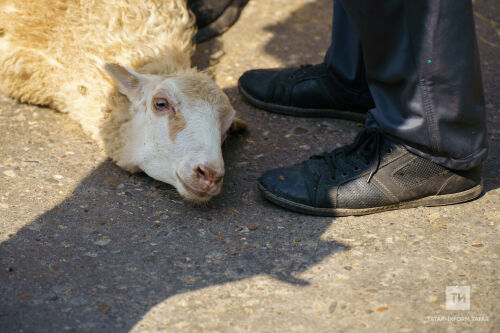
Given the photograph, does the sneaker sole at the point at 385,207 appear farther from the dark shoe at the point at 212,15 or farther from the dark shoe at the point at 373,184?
the dark shoe at the point at 212,15

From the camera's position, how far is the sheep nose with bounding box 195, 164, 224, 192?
8.93 feet

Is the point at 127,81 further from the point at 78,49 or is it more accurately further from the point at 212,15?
the point at 212,15

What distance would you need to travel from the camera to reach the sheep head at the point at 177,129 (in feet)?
9.09

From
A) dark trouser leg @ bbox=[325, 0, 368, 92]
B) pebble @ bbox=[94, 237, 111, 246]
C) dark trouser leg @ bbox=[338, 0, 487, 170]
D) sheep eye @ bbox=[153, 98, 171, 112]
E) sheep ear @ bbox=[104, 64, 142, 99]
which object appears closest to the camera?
dark trouser leg @ bbox=[338, 0, 487, 170]

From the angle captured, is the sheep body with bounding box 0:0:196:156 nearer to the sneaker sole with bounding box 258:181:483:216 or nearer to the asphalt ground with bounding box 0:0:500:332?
the asphalt ground with bounding box 0:0:500:332

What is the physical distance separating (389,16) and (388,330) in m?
1.37

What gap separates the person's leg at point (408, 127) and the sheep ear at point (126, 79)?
0.98 metres

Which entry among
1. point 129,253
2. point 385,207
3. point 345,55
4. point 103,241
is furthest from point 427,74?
point 103,241

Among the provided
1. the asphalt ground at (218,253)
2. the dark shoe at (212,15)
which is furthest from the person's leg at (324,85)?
the dark shoe at (212,15)

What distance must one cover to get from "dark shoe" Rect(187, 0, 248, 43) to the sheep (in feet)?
1.95

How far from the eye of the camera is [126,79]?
3.19 meters

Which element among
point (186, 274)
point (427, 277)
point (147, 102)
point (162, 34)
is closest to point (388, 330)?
point (427, 277)

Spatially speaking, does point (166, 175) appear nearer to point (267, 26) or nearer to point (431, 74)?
point (431, 74)

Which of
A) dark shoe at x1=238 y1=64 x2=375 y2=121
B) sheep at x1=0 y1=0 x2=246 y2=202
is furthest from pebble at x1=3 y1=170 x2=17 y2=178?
Answer: dark shoe at x1=238 y1=64 x2=375 y2=121
